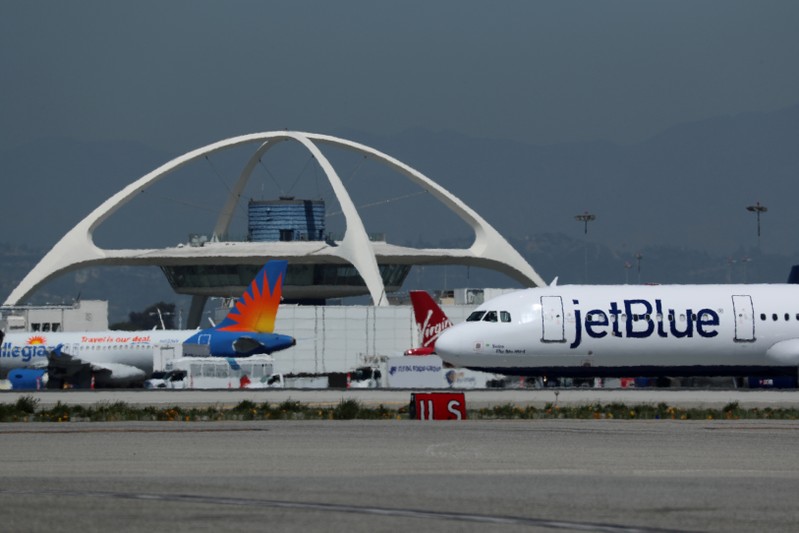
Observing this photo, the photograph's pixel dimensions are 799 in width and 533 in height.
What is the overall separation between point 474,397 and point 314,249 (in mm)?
117584

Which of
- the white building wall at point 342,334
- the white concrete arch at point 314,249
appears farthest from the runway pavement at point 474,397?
the white concrete arch at point 314,249

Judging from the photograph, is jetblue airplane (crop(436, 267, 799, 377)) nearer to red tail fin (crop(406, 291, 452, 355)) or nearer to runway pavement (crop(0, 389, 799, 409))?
runway pavement (crop(0, 389, 799, 409))

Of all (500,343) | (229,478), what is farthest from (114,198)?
(229,478)

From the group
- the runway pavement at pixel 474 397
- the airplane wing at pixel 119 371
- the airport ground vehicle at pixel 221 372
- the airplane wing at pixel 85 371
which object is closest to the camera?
the runway pavement at pixel 474 397

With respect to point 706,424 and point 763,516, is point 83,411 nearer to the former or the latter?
point 706,424

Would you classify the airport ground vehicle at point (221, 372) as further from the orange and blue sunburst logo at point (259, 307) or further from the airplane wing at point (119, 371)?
the orange and blue sunburst logo at point (259, 307)

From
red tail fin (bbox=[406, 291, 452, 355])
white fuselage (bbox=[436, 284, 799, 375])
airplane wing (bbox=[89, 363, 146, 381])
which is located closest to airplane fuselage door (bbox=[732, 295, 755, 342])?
white fuselage (bbox=[436, 284, 799, 375])

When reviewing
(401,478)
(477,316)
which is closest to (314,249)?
(477,316)

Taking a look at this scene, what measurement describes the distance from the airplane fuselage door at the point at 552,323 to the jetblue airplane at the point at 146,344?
39325 millimetres

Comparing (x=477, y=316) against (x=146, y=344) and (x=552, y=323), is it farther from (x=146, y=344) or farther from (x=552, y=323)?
(x=146, y=344)

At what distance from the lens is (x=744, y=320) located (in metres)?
61.0

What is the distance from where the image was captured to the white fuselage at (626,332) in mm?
59219

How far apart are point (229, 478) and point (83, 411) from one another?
24484 mm

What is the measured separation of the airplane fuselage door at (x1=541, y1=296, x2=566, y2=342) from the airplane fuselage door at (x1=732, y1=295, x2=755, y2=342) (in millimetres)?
7663
